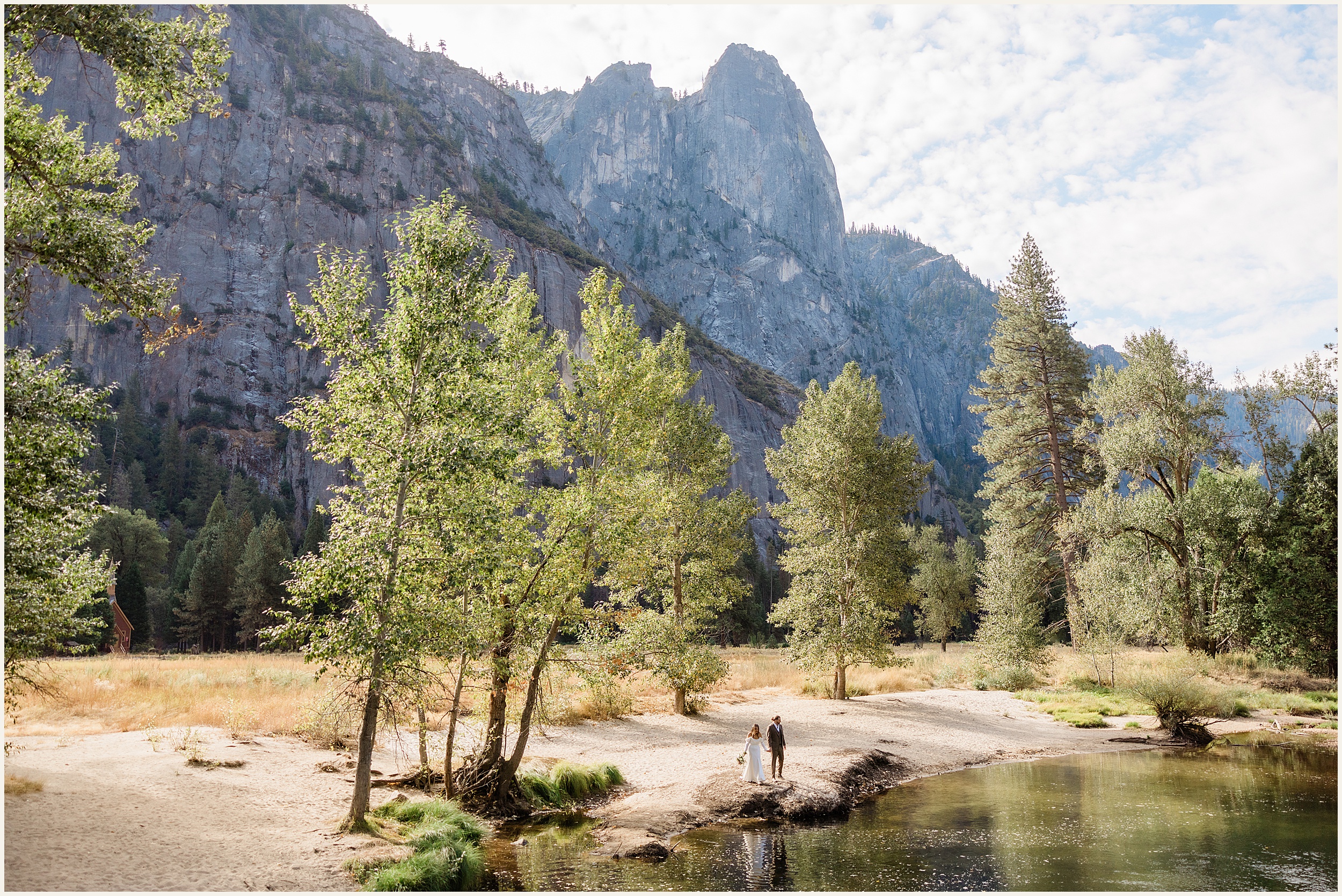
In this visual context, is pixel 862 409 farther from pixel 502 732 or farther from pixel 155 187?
pixel 155 187

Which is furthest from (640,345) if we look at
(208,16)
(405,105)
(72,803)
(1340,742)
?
(405,105)

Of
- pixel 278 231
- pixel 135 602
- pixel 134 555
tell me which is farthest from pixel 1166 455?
pixel 278 231

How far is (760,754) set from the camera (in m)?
17.8

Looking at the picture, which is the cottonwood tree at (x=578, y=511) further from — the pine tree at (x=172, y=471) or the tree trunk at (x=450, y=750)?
the pine tree at (x=172, y=471)

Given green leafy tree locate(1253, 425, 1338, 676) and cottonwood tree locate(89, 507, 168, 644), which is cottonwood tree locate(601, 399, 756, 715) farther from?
cottonwood tree locate(89, 507, 168, 644)

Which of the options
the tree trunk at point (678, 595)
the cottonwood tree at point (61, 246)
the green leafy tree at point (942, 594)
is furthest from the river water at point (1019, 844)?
the green leafy tree at point (942, 594)

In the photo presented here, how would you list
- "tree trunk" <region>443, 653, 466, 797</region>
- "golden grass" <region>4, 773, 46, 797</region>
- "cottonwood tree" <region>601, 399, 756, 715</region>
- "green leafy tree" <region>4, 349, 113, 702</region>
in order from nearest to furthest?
"green leafy tree" <region>4, 349, 113, 702</region> → "golden grass" <region>4, 773, 46, 797</region> → "tree trunk" <region>443, 653, 466, 797</region> → "cottonwood tree" <region>601, 399, 756, 715</region>

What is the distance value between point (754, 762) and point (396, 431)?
447 inches

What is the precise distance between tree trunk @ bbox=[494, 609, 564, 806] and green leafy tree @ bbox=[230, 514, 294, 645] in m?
50.3

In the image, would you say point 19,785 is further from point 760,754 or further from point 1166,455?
point 1166,455

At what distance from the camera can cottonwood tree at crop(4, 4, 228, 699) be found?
928cm

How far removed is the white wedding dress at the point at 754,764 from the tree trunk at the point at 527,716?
526cm

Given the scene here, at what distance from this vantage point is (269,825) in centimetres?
1291

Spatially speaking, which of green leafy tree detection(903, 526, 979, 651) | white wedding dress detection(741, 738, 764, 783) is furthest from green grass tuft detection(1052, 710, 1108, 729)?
green leafy tree detection(903, 526, 979, 651)
